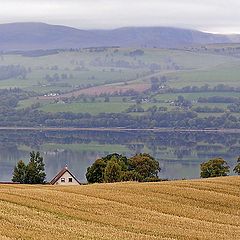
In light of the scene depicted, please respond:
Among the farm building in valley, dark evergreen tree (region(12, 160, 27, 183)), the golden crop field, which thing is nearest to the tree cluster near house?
the farm building in valley

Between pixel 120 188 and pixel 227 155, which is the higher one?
pixel 120 188

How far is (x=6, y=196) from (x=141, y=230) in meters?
8.82

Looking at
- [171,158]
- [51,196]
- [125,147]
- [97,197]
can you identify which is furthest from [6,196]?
[125,147]

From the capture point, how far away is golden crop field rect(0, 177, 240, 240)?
1107 inches

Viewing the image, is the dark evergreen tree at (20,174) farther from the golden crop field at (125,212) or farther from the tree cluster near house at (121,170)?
the golden crop field at (125,212)

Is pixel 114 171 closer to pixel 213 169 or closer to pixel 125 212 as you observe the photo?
pixel 213 169

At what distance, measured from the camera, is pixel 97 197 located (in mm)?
39062

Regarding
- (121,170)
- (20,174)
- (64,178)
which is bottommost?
(64,178)

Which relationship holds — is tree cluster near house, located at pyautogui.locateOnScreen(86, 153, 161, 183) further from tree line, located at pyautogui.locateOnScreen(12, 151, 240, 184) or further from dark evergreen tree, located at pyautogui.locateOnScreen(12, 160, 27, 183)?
dark evergreen tree, located at pyautogui.locateOnScreen(12, 160, 27, 183)

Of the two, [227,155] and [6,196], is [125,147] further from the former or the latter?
[6,196]

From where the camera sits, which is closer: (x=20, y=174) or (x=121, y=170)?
(x=121, y=170)

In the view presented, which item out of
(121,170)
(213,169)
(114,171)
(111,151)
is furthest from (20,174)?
(111,151)

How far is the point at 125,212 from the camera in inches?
1361

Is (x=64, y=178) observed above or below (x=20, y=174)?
below
